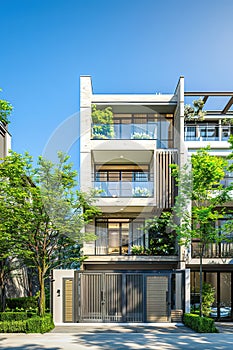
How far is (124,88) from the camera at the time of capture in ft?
89.3

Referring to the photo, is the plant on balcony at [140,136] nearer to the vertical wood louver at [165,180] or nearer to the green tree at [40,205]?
the vertical wood louver at [165,180]

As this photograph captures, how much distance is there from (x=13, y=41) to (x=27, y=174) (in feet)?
17.1

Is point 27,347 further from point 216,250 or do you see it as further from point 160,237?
point 216,250

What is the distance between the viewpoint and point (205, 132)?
26.9 meters

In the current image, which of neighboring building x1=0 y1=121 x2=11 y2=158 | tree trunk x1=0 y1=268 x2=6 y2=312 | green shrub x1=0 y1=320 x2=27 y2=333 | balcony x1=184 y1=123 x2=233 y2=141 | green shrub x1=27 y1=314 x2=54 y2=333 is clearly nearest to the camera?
green shrub x1=27 y1=314 x2=54 y2=333

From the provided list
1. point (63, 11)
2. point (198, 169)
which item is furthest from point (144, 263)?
point (63, 11)

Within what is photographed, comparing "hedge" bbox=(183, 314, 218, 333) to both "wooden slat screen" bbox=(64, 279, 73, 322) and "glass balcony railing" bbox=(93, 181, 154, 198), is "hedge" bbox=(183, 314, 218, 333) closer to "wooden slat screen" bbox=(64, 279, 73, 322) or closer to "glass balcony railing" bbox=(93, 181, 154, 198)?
"wooden slat screen" bbox=(64, 279, 73, 322)

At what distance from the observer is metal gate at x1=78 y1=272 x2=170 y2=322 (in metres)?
22.6

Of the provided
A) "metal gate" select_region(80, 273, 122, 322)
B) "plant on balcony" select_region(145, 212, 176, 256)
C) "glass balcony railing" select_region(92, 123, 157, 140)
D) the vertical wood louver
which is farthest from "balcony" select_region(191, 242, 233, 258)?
"glass balcony railing" select_region(92, 123, 157, 140)

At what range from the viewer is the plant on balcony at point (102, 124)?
25.9 m

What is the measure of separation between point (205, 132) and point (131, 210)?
569cm

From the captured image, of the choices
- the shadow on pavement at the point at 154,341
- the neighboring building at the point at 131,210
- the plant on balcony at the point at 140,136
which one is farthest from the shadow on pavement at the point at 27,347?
the plant on balcony at the point at 140,136

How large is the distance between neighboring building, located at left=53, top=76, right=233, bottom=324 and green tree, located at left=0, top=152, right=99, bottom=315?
6.45 feet

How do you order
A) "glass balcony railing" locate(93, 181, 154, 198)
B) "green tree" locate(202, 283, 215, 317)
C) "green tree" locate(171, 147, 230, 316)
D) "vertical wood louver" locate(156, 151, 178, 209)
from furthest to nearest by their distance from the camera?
"vertical wood louver" locate(156, 151, 178, 209) → "glass balcony railing" locate(93, 181, 154, 198) → "green tree" locate(202, 283, 215, 317) → "green tree" locate(171, 147, 230, 316)
